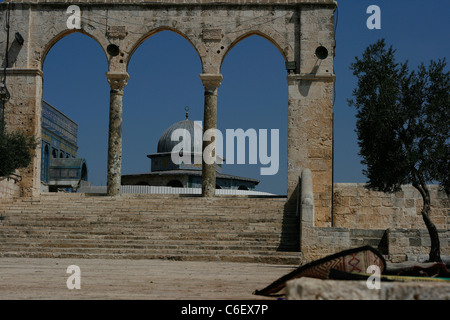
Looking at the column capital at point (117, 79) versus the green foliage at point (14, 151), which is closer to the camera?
the green foliage at point (14, 151)

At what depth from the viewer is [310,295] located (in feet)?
9.79

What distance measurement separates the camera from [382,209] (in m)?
21.0

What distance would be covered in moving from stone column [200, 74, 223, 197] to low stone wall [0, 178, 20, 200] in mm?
5755

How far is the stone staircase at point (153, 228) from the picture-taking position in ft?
47.2

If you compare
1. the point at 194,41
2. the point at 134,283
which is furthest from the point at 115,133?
the point at 134,283

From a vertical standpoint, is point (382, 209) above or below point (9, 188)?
below

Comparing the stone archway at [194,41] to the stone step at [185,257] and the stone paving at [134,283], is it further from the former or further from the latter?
the stone paving at [134,283]

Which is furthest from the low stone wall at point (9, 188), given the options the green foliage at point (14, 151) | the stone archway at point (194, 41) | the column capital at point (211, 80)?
the column capital at point (211, 80)

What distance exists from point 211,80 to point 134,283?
13346 mm

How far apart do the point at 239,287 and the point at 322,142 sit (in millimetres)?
12912

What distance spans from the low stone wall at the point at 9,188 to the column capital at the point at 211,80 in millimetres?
6578

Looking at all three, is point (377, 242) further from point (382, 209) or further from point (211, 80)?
point (211, 80)

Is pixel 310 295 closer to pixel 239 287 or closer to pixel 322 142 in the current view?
pixel 239 287

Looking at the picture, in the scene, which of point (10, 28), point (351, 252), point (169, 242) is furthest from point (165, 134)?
point (351, 252)
